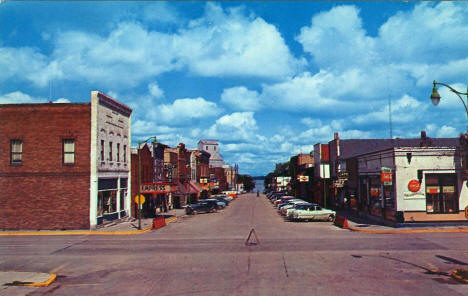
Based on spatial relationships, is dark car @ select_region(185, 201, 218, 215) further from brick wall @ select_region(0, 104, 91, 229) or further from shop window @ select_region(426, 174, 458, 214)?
shop window @ select_region(426, 174, 458, 214)

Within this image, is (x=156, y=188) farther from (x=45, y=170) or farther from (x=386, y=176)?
(x=386, y=176)

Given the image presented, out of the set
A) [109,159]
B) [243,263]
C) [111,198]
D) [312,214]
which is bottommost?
[243,263]

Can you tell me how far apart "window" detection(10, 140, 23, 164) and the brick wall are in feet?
0.93

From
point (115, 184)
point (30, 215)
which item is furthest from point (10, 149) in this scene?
point (115, 184)

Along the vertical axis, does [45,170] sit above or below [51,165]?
below

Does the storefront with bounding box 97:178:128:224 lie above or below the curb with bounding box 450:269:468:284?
above

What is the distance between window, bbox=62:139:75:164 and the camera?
34406mm

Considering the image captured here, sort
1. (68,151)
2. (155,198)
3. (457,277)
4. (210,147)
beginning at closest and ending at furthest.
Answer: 1. (457,277)
2. (68,151)
3. (155,198)
4. (210,147)

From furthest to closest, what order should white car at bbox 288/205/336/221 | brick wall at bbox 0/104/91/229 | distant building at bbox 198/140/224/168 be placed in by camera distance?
distant building at bbox 198/140/224/168, white car at bbox 288/205/336/221, brick wall at bbox 0/104/91/229

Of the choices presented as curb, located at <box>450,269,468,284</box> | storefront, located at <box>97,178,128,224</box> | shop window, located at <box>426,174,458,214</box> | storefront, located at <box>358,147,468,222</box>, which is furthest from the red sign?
storefront, located at <box>97,178,128,224</box>

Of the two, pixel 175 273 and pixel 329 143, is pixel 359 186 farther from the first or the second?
pixel 175 273

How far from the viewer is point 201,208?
174 feet

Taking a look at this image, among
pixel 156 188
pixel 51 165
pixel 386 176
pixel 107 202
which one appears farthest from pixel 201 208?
pixel 386 176

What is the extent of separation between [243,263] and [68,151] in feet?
69.3
